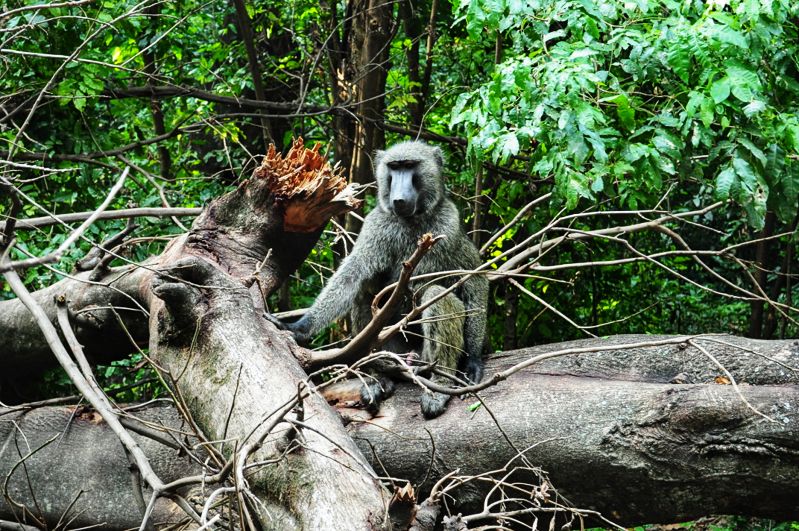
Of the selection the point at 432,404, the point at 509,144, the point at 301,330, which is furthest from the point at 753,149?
the point at 301,330

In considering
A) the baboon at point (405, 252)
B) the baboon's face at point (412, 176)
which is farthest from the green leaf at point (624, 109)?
the baboon's face at point (412, 176)

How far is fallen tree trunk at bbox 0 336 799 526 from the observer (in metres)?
3.69

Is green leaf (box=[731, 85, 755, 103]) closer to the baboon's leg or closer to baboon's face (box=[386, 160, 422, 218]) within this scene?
the baboon's leg

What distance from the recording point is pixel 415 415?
461 cm

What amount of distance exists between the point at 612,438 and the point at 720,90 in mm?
1765

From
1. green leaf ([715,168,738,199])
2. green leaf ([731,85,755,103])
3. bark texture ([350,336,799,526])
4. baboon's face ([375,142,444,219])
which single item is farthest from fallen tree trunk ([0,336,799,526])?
baboon's face ([375,142,444,219])

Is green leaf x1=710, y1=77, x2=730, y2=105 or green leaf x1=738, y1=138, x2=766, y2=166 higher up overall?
green leaf x1=710, y1=77, x2=730, y2=105

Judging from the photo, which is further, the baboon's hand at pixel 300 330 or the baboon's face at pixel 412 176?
the baboon's face at pixel 412 176

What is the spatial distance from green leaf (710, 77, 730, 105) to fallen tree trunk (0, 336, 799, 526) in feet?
3.81

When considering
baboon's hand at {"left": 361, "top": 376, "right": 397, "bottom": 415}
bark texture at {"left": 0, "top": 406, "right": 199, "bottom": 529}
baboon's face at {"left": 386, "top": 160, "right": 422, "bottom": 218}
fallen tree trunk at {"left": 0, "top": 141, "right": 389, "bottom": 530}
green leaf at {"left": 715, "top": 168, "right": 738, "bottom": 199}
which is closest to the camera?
fallen tree trunk at {"left": 0, "top": 141, "right": 389, "bottom": 530}

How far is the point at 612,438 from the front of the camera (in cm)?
389

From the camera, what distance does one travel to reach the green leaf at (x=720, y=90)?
3920 mm

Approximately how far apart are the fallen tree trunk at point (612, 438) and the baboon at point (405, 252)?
796 millimetres

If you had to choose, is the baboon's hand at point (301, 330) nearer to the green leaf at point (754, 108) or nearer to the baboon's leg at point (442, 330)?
the baboon's leg at point (442, 330)
